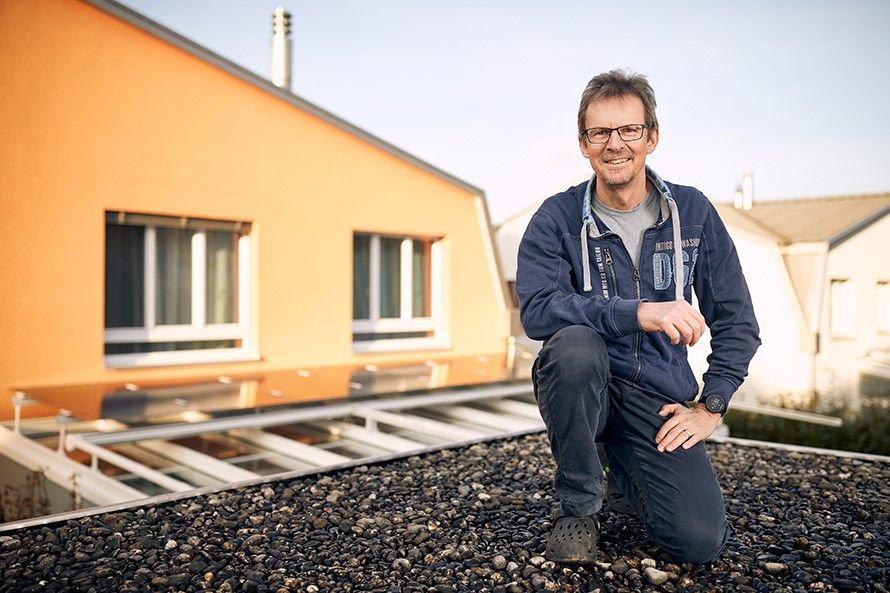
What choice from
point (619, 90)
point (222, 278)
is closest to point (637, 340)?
point (619, 90)

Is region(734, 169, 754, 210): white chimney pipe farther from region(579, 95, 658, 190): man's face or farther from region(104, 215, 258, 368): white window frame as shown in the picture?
region(579, 95, 658, 190): man's face

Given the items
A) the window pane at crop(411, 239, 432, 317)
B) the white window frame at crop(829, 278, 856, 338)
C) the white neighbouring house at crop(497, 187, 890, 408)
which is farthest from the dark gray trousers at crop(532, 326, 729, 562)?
the white window frame at crop(829, 278, 856, 338)

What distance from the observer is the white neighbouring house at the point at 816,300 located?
14.2 meters

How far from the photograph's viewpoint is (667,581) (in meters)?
2.11

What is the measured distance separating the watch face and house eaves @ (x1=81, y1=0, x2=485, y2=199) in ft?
19.8

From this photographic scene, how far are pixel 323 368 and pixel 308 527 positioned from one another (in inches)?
207

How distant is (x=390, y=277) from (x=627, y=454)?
6.88 metres

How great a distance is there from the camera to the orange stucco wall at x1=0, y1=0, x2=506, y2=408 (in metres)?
5.82

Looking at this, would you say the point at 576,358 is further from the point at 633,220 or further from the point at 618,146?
the point at 618,146

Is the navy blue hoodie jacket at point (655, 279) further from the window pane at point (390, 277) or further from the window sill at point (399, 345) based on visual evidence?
the window pane at point (390, 277)

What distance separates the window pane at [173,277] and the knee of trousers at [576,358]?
217 inches

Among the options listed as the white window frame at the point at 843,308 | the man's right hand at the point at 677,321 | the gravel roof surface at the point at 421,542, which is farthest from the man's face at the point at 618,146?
the white window frame at the point at 843,308

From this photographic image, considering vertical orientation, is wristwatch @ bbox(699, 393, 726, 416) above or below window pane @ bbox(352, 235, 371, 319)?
below

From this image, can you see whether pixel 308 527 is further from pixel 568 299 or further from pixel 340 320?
pixel 340 320
